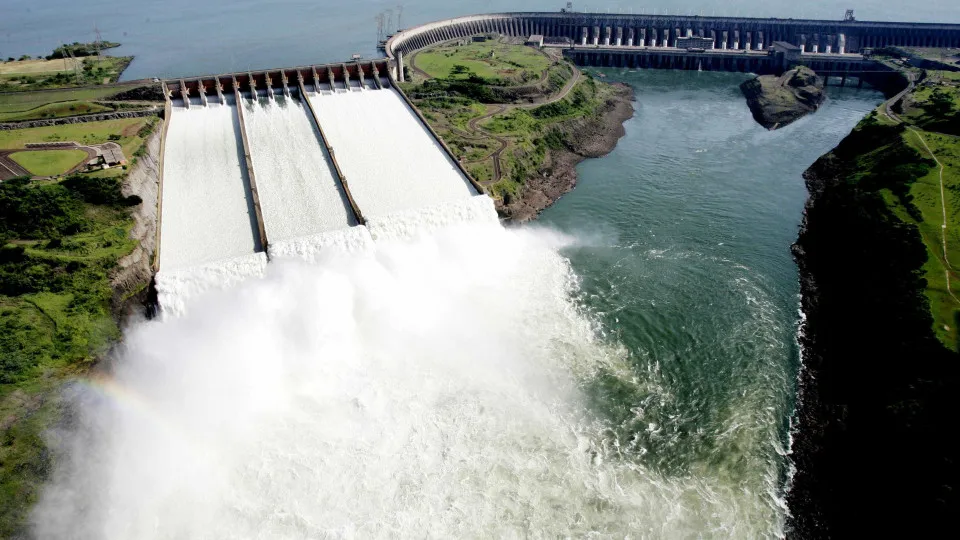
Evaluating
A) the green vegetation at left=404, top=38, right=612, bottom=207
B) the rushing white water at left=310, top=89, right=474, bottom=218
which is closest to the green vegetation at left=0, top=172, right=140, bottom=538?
the rushing white water at left=310, top=89, right=474, bottom=218

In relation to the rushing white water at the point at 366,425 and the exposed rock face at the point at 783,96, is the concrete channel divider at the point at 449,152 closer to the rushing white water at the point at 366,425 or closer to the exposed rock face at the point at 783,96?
the rushing white water at the point at 366,425

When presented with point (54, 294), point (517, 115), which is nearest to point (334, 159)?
point (54, 294)

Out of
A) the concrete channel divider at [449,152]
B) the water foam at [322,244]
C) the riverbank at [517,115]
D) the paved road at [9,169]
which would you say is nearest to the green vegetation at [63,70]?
the paved road at [9,169]

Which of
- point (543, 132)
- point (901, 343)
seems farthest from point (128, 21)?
point (901, 343)

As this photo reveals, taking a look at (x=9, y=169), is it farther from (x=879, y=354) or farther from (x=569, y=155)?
(x=879, y=354)

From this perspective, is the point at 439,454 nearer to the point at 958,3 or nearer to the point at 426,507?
the point at 426,507

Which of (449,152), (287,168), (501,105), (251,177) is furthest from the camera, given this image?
(501,105)

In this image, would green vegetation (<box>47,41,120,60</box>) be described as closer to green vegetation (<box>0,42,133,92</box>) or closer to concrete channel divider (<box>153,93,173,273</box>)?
green vegetation (<box>0,42,133,92</box>)
